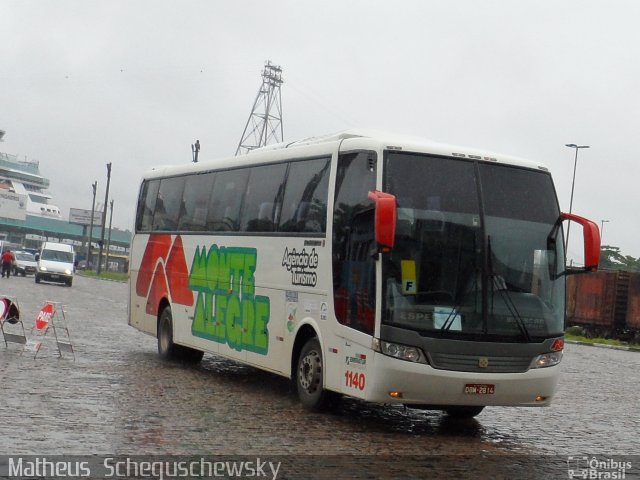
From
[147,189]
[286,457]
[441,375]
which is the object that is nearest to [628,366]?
[147,189]

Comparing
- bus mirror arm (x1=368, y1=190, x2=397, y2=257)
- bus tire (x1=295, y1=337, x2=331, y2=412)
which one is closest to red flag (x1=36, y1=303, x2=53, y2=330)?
bus tire (x1=295, y1=337, x2=331, y2=412)

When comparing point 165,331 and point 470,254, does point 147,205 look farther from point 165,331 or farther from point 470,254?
point 470,254

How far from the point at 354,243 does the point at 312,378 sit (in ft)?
5.72

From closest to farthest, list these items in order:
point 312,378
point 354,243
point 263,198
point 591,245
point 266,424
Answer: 1. point 266,424
2. point 591,245
3. point 354,243
4. point 312,378
5. point 263,198

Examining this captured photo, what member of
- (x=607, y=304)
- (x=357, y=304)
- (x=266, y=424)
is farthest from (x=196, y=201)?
(x=607, y=304)

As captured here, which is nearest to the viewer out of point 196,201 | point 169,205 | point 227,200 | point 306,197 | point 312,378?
point 312,378

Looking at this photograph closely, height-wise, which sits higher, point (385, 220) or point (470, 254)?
point (385, 220)

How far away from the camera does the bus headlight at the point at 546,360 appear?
442 inches

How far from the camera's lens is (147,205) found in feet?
63.2

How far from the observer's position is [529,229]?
11.5 metres

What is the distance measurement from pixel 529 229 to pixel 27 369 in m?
7.07

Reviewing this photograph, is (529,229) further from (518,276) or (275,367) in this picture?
(275,367)

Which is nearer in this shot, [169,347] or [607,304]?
[169,347]

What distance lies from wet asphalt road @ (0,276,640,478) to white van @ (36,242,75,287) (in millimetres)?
36733
